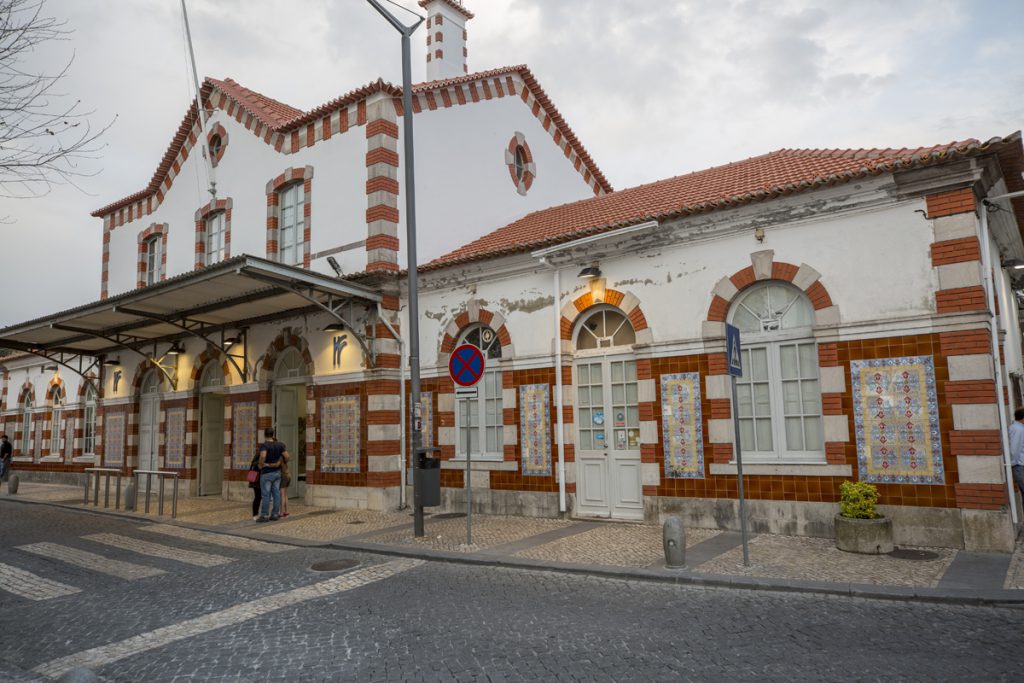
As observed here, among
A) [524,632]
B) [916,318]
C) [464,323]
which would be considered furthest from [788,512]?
[464,323]

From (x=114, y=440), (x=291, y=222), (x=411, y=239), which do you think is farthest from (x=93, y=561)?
(x=114, y=440)

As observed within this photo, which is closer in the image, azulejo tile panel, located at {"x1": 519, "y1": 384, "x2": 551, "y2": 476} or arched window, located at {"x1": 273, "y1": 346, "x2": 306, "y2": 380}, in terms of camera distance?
azulejo tile panel, located at {"x1": 519, "y1": 384, "x2": 551, "y2": 476}

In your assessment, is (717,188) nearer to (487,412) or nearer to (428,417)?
(487,412)

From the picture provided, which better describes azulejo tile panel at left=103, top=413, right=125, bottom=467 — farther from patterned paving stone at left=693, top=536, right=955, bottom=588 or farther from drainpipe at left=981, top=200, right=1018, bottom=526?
drainpipe at left=981, top=200, right=1018, bottom=526

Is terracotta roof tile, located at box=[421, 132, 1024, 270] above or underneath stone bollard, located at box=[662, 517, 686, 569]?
above

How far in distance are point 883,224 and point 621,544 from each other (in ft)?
18.4

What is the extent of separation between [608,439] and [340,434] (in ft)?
19.3

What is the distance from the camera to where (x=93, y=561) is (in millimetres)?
9070

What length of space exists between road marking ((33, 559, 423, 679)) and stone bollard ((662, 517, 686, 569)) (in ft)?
10.4

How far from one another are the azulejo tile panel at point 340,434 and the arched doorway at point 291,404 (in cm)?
127

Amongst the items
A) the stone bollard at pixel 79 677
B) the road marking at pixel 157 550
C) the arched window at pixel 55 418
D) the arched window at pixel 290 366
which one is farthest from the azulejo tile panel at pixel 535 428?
the arched window at pixel 55 418

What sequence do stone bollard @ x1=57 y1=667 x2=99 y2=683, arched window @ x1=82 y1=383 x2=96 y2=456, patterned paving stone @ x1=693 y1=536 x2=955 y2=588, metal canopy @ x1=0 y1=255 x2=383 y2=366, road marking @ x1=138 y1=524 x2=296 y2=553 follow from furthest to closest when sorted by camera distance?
1. arched window @ x1=82 y1=383 x2=96 y2=456
2. metal canopy @ x1=0 y1=255 x2=383 y2=366
3. road marking @ x1=138 y1=524 x2=296 y2=553
4. patterned paving stone @ x1=693 y1=536 x2=955 y2=588
5. stone bollard @ x1=57 y1=667 x2=99 y2=683

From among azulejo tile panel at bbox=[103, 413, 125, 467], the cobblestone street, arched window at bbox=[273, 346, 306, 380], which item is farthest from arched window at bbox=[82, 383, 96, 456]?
the cobblestone street

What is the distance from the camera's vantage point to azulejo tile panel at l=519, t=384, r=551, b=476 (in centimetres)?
1169
